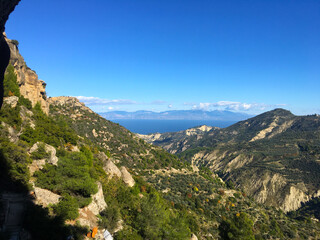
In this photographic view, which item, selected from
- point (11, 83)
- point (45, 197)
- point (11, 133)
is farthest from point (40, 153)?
point (11, 83)

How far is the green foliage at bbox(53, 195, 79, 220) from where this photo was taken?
47.4ft

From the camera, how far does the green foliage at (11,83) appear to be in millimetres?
30389

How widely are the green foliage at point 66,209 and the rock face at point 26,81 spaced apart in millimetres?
32793

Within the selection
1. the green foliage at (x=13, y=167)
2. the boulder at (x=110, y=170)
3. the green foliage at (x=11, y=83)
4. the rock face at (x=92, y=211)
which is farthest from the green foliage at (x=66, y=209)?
the green foliage at (x=11, y=83)

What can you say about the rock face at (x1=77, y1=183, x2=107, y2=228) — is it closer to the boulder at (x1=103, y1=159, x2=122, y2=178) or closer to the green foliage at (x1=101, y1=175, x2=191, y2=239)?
the green foliage at (x1=101, y1=175, x2=191, y2=239)

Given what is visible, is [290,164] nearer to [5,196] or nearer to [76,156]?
[76,156]

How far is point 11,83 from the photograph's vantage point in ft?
106

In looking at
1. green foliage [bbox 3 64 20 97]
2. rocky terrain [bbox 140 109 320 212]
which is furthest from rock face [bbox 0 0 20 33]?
rocky terrain [bbox 140 109 320 212]

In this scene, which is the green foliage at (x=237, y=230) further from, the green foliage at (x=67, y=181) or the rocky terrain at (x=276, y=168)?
the rocky terrain at (x=276, y=168)

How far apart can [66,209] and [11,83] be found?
3043cm

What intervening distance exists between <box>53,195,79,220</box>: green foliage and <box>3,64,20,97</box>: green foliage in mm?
25639

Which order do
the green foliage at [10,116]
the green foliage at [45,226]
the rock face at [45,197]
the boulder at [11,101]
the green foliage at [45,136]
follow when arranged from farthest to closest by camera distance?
1. the boulder at [11,101]
2. the green foliage at [45,136]
3. the green foliage at [10,116]
4. the rock face at [45,197]
5. the green foliage at [45,226]

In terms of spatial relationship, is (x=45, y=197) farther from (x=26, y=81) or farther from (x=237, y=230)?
(x=26, y=81)

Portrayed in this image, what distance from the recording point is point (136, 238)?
16438 mm
